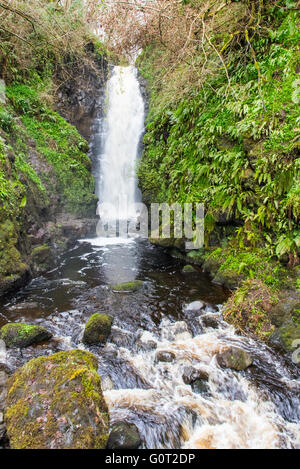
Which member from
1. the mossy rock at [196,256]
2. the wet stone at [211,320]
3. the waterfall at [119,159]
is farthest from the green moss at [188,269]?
the waterfall at [119,159]

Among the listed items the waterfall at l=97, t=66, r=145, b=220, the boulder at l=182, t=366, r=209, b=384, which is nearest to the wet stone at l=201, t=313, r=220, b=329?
the boulder at l=182, t=366, r=209, b=384

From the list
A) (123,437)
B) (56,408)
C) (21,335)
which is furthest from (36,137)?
(123,437)

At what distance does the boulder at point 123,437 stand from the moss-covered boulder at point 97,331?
164 cm

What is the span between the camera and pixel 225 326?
15.9ft

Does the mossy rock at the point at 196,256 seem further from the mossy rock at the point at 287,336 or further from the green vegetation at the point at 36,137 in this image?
the green vegetation at the point at 36,137

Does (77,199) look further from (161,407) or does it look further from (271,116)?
(161,407)

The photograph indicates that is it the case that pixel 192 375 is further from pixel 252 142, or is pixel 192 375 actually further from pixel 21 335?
pixel 252 142

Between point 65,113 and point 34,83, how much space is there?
265 centimetres

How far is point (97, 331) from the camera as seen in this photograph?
440 centimetres

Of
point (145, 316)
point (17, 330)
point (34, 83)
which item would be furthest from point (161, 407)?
point (34, 83)

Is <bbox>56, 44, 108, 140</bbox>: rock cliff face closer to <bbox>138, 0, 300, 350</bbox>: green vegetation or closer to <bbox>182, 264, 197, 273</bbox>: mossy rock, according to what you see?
<bbox>138, 0, 300, 350</bbox>: green vegetation

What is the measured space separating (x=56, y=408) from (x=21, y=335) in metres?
2.12

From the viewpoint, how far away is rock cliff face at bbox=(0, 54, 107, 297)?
20.8 feet

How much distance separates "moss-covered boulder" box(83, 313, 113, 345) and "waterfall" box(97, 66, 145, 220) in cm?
1193
